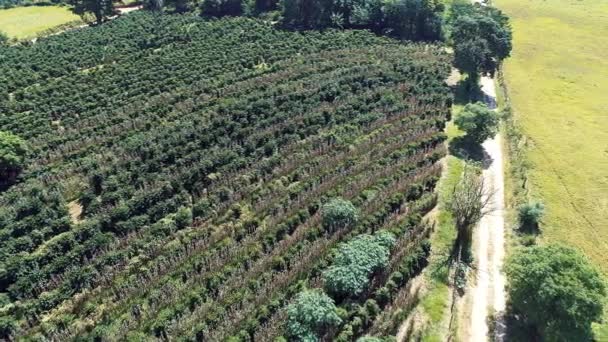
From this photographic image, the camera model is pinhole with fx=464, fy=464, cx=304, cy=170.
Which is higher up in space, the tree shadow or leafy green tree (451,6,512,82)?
leafy green tree (451,6,512,82)

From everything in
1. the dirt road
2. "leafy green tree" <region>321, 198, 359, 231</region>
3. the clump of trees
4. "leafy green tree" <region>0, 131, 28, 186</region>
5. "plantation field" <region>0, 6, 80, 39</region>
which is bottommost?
the dirt road

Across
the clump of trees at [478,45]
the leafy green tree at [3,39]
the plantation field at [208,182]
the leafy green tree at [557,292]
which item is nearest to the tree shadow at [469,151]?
the plantation field at [208,182]

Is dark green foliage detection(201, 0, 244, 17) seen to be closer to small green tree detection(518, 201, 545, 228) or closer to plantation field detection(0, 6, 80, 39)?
plantation field detection(0, 6, 80, 39)

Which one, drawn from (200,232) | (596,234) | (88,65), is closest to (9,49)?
(88,65)

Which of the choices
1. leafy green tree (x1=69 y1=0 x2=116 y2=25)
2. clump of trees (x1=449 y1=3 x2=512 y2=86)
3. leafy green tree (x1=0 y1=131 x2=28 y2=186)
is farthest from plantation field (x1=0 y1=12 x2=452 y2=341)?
leafy green tree (x1=69 y1=0 x2=116 y2=25)

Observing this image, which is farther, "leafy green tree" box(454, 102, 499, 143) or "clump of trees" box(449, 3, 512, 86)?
"clump of trees" box(449, 3, 512, 86)

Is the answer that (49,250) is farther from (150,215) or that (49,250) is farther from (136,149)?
(136,149)
